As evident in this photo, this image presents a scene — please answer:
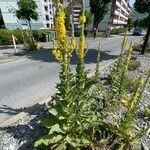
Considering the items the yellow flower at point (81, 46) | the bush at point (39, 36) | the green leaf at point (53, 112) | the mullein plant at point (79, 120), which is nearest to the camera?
the yellow flower at point (81, 46)

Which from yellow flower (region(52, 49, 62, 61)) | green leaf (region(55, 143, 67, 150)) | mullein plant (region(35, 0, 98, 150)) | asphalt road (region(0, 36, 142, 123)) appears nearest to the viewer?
yellow flower (region(52, 49, 62, 61))

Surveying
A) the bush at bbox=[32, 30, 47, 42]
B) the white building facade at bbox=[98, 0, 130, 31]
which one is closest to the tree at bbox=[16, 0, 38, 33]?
the bush at bbox=[32, 30, 47, 42]

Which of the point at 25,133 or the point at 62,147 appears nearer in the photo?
the point at 62,147

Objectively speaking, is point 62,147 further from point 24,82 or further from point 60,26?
point 24,82

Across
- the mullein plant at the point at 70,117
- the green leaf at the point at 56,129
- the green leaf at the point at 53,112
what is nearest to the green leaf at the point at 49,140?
the mullein plant at the point at 70,117

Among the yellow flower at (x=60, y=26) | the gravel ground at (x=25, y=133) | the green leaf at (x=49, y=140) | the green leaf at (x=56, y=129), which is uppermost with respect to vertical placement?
the yellow flower at (x=60, y=26)

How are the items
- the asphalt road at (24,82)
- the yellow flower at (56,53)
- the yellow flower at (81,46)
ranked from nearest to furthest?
1. the yellow flower at (56,53)
2. the yellow flower at (81,46)
3. the asphalt road at (24,82)

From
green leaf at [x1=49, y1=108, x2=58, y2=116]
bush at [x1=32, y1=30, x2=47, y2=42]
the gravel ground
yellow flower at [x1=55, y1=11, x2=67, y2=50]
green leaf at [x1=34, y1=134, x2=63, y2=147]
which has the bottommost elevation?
bush at [x1=32, y1=30, x2=47, y2=42]

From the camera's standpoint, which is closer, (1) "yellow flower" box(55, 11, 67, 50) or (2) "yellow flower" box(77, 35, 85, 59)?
(1) "yellow flower" box(55, 11, 67, 50)

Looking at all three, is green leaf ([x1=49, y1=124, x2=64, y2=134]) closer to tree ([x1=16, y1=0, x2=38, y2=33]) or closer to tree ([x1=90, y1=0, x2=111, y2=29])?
tree ([x1=16, y1=0, x2=38, y2=33])

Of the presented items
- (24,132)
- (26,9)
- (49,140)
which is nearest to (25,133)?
(24,132)

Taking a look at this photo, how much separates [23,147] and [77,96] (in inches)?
63.4

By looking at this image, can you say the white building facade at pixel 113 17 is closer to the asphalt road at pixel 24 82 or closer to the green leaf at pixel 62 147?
the asphalt road at pixel 24 82

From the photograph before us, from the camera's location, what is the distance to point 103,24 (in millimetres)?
69562
